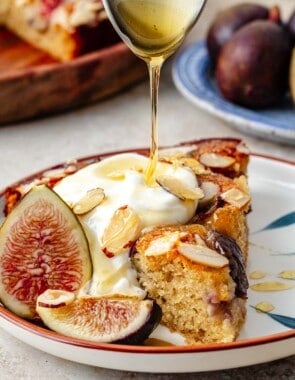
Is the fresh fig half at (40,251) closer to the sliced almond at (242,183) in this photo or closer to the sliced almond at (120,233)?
the sliced almond at (120,233)

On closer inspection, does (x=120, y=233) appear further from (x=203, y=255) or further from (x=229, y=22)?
(x=229, y=22)

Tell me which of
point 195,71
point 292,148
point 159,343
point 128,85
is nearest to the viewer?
point 159,343

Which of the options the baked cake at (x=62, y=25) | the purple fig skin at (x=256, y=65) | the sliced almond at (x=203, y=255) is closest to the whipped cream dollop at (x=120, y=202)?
the sliced almond at (x=203, y=255)

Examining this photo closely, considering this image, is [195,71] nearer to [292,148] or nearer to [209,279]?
[292,148]

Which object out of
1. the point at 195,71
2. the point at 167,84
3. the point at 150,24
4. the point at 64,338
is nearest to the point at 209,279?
the point at 64,338

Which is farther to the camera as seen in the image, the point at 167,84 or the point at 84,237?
the point at 167,84

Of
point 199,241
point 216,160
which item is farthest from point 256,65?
point 199,241
